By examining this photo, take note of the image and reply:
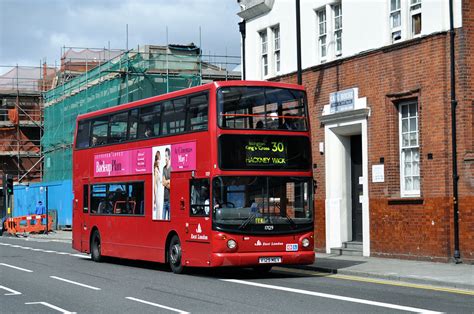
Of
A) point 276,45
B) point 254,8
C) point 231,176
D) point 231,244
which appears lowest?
point 231,244

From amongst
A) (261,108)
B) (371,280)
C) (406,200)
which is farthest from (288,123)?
(406,200)

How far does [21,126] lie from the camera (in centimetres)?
6744

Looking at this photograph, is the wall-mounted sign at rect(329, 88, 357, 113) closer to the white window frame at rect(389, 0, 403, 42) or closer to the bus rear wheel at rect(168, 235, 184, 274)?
the white window frame at rect(389, 0, 403, 42)

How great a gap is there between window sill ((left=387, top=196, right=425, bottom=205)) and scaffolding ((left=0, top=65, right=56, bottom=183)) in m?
48.4

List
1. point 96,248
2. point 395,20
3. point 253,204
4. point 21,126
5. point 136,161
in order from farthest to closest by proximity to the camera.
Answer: point 21,126
point 96,248
point 395,20
point 136,161
point 253,204

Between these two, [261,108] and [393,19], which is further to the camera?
[393,19]

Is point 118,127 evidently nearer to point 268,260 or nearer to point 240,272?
point 240,272

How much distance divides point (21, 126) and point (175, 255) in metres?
50.7

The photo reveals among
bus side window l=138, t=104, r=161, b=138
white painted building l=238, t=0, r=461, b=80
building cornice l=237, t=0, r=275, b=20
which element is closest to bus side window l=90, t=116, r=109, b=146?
bus side window l=138, t=104, r=161, b=138

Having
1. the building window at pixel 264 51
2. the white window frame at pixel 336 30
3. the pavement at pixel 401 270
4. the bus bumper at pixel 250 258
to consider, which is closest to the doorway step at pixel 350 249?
the pavement at pixel 401 270

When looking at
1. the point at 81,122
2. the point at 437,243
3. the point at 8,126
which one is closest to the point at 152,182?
the point at 81,122

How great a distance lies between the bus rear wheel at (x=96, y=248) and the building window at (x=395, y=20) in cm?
1006

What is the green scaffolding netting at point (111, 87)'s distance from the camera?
148 feet

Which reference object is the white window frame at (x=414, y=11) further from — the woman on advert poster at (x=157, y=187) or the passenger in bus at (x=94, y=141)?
the passenger in bus at (x=94, y=141)
